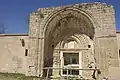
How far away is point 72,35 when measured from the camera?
1261 cm

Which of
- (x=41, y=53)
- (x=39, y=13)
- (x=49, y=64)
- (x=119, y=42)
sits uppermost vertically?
(x=39, y=13)

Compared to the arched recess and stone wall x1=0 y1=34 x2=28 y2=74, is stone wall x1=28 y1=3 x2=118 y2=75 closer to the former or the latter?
the arched recess

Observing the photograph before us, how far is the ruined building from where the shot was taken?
10570 millimetres

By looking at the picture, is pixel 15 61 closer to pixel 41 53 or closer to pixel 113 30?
pixel 41 53

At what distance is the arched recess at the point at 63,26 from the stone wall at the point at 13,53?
1.78m

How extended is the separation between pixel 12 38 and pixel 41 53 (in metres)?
3.15

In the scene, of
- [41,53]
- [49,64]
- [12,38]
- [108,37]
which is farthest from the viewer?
[12,38]

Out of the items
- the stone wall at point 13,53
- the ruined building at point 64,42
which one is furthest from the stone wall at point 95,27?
the stone wall at point 13,53

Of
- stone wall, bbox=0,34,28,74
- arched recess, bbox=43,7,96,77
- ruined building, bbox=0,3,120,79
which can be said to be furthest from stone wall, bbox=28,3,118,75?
stone wall, bbox=0,34,28,74

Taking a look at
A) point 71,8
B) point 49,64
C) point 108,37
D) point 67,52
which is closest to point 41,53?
point 49,64

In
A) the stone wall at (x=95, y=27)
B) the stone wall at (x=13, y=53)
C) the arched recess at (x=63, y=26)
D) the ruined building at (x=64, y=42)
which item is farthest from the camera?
the stone wall at (x=13, y=53)

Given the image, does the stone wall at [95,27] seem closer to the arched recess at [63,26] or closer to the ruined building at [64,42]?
the ruined building at [64,42]

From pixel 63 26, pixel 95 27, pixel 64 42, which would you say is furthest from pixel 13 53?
pixel 95 27

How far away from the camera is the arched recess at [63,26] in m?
11.7
